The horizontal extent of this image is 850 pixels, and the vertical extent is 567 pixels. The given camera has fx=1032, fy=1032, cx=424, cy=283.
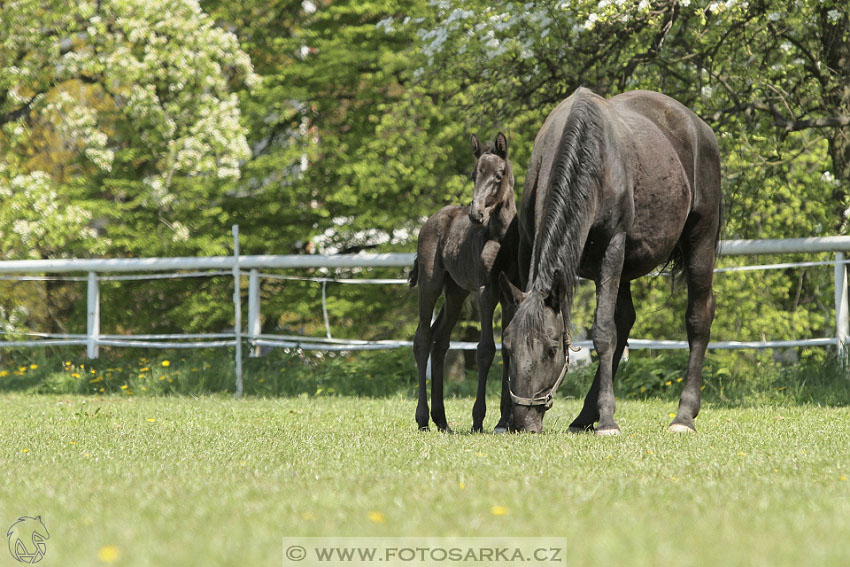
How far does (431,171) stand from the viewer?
15094 mm

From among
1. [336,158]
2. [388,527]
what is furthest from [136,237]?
[388,527]

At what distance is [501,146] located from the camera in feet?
23.1

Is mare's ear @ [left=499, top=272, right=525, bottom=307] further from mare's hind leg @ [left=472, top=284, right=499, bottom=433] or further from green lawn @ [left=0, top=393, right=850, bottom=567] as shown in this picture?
green lawn @ [left=0, top=393, right=850, bottom=567]

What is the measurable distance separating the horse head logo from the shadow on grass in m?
7.54

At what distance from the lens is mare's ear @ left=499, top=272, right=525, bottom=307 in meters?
6.34

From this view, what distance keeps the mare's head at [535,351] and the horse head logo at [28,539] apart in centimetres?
322

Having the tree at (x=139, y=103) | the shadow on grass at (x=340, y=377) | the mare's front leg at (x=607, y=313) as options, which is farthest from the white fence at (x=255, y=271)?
the mare's front leg at (x=607, y=313)

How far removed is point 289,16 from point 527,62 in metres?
7.12

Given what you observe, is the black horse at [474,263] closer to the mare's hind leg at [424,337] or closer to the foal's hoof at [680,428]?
the mare's hind leg at [424,337]

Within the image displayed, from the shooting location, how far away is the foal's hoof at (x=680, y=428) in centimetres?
698

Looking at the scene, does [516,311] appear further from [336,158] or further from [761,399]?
[336,158]

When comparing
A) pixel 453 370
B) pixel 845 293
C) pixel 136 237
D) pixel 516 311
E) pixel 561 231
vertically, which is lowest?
pixel 453 370

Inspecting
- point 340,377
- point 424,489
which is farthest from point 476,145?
point 340,377

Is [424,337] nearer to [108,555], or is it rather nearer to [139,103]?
[108,555]
